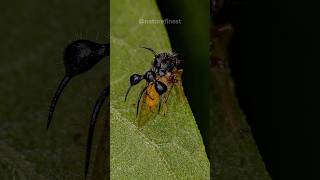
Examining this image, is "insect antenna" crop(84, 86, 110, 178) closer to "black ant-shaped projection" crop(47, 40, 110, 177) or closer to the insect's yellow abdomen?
"black ant-shaped projection" crop(47, 40, 110, 177)

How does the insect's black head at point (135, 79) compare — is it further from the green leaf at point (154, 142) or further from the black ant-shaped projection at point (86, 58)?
the black ant-shaped projection at point (86, 58)

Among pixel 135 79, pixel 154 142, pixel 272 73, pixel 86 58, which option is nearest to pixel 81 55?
pixel 86 58

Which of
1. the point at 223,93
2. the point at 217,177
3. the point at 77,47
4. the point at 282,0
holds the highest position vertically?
the point at 282,0

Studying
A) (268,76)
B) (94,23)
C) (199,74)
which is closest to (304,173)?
(268,76)

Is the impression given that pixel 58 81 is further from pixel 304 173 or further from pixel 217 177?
pixel 304 173

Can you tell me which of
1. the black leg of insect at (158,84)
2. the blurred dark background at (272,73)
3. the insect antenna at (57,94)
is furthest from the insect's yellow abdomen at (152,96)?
the insect antenna at (57,94)

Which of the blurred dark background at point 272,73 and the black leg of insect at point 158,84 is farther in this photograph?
the black leg of insect at point 158,84

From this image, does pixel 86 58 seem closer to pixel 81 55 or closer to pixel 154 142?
pixel 81 55
